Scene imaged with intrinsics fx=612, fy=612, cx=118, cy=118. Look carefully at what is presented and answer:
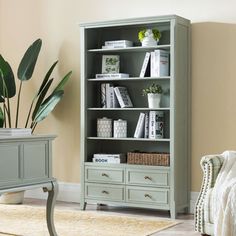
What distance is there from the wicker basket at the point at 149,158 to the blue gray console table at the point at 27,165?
159 cm

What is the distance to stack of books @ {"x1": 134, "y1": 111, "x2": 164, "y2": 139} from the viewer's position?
5883 mm

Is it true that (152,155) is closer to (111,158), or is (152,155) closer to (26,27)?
(111,158)

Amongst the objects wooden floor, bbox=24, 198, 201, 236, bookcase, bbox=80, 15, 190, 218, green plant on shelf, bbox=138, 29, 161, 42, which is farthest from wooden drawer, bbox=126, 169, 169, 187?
green plant on shelf, bbox=138, 29, 161, 42

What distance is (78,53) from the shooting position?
21.7 ft

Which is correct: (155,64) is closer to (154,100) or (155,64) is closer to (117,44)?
(154,100)

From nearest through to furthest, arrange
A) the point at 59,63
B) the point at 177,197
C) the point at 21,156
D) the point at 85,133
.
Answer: the point at 21,156, the point at 177,197, the point at 85,133, the point at 59,63

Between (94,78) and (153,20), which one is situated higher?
(153,20)

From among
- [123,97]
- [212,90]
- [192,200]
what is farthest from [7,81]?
[192,200]

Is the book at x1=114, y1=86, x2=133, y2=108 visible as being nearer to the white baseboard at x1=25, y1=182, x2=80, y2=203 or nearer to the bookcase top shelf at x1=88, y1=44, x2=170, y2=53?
the bookcase top shelf at x1=88, y1=44, x2=170, y2=53

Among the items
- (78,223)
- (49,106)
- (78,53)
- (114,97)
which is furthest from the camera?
(78,53)

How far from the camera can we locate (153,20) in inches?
228

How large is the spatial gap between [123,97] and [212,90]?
35.0 inches

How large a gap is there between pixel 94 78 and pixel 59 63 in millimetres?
628

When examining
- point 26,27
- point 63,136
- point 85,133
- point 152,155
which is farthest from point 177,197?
point 26,27
